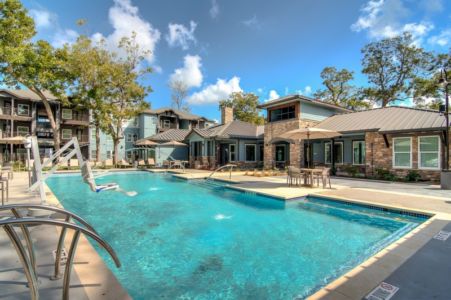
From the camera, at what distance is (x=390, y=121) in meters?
14.1

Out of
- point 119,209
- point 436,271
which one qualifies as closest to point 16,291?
point 436,271

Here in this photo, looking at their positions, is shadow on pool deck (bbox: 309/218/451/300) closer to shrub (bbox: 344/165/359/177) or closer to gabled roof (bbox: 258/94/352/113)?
shrub (bbox: 344/165/359/177)

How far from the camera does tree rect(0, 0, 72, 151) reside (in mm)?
18188

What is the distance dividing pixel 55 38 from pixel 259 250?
26.7 m

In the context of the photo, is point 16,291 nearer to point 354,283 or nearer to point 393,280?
point 354,283

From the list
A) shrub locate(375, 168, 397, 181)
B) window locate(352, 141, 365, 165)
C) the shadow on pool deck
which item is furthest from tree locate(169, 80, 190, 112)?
the shadow on pool deck

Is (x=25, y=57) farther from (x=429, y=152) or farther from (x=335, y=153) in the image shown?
(x=429, y=152)

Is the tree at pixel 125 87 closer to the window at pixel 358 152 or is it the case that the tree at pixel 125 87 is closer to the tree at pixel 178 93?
the tree at pixel 178 93

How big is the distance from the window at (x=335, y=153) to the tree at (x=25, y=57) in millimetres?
24100

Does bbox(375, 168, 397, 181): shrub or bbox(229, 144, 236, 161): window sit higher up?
bbox(229, 144, 236, 161): window

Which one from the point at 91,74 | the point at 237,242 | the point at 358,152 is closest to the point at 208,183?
the point at 237,242

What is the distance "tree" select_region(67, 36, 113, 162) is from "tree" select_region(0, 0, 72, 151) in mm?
972

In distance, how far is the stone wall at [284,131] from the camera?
724 inches

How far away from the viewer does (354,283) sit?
118 inches
